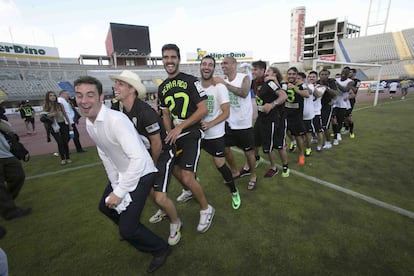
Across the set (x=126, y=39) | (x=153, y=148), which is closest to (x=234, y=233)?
(x=153, y=148)

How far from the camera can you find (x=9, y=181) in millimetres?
3553

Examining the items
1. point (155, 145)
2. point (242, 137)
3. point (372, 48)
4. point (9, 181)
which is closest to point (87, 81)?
point (155, 145)

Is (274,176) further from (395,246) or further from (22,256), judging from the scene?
(22,256)

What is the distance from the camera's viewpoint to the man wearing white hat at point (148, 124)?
221 centimetres

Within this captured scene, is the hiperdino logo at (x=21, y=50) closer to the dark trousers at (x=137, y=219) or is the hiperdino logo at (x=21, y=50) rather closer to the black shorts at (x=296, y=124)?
the black shorts at (x=296, y=124)

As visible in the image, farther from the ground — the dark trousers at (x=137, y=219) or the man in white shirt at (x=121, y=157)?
the man in white shirt at (x=121, y=157)

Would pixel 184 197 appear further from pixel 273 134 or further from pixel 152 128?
pixel 273 134

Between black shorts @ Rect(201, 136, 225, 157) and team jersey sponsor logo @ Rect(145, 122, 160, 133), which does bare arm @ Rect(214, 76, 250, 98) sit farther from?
team jersey sponsor logo @ Rect(145, 122, 160, 133)

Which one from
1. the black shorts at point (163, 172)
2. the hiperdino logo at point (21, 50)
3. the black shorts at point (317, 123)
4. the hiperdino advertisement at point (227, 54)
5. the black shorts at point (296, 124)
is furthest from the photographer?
the hiperdino advertisement at point (227, 54)

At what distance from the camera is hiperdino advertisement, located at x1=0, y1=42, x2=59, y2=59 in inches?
1531

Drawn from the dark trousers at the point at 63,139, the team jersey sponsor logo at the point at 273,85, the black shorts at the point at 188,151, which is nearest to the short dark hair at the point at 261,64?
the team jersey sponsor logo at the point at 273,85

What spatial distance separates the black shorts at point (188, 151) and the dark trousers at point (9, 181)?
9.26 ft

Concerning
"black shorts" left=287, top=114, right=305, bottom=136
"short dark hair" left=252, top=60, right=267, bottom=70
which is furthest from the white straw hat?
"black shorts" left=287, top=114, right=305, bottom=136

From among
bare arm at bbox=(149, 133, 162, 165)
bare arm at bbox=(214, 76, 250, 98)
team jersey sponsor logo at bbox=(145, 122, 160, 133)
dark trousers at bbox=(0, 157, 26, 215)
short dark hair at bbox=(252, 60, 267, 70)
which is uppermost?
short dark hair at bbox=(252, 60, 267, 70)
